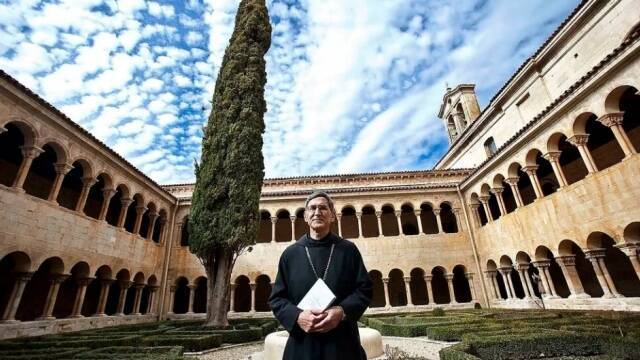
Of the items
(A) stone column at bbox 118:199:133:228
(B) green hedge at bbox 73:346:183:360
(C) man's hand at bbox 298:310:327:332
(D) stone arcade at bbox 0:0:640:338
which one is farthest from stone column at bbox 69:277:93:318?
(C) man's hand at bbox 298:310:327:332

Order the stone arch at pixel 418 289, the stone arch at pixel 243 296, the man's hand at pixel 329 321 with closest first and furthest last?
the man's hand at pixel 329 321 → the stone arch at pixel 418 289 → the stone arch at pixel 243 296

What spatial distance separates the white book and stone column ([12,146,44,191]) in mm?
13289

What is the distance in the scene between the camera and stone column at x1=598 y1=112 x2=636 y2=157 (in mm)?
9852

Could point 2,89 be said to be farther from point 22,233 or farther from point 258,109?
point 258,109

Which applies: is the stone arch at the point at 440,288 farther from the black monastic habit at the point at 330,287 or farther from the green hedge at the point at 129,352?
the black monastic habit at the point at 330,287

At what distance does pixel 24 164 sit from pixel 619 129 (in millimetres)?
20416

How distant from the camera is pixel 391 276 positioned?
21266mm

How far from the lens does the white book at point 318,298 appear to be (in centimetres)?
218

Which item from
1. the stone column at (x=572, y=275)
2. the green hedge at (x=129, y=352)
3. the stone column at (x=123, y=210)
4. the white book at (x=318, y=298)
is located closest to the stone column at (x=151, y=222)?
the stone column at (x=123, y=210)

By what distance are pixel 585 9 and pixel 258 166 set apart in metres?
16.1

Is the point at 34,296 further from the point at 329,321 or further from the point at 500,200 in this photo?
the point at 500,200

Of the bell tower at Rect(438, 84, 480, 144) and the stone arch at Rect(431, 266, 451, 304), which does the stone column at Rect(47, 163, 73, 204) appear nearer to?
the stone arch at Rect(431, 266, 451, 304)

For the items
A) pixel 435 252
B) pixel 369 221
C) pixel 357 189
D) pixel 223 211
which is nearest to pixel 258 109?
pixel 223 211

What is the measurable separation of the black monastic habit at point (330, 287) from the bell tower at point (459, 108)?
83.9ft
